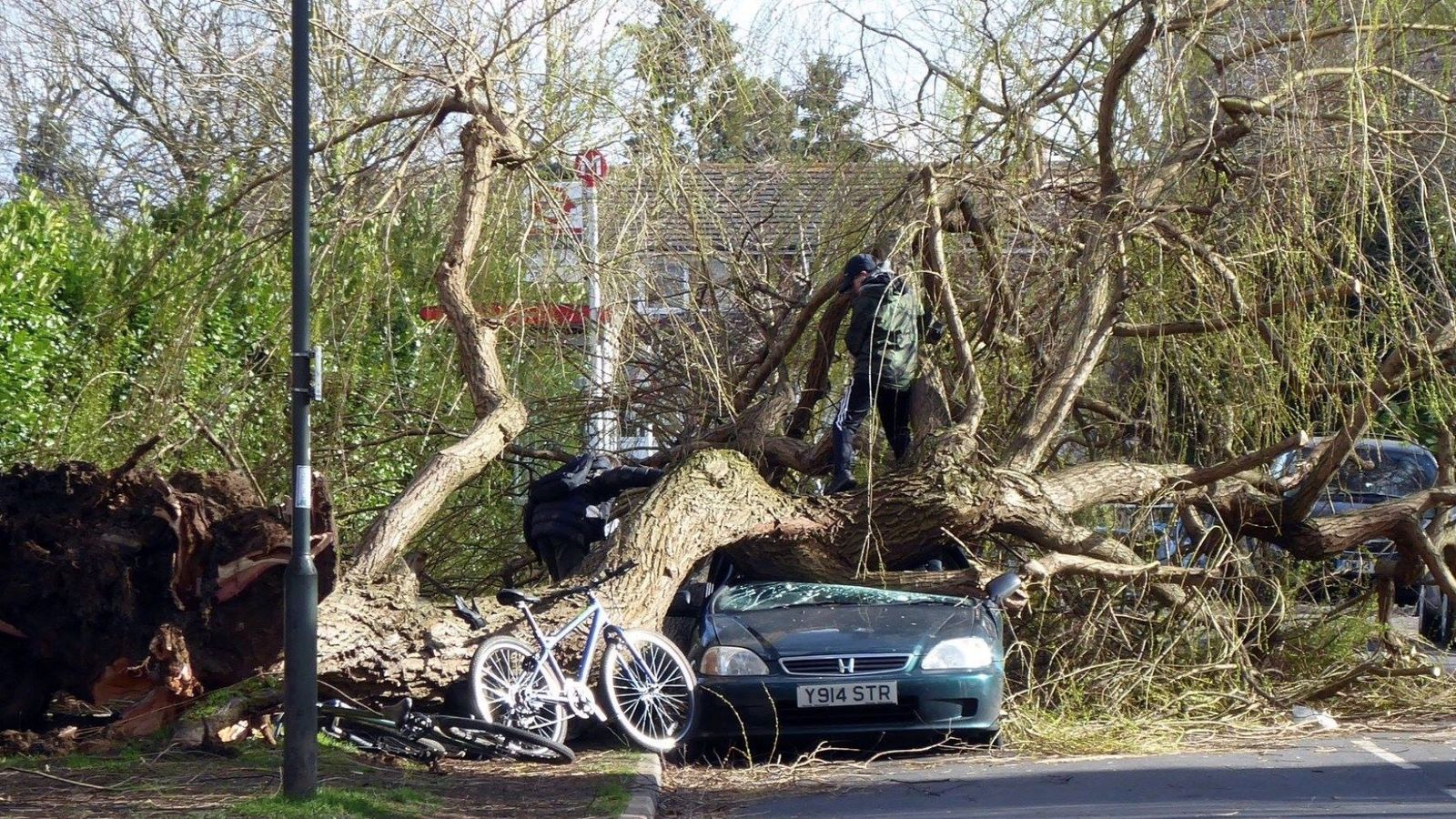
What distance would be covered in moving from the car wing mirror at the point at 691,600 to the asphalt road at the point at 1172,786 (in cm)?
157

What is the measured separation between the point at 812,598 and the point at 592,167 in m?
3.17

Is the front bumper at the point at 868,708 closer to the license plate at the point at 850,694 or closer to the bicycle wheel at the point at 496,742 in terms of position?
the license plate at the point at 850,694

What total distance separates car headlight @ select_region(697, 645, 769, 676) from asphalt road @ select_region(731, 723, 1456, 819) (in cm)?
81

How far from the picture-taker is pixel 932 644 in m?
8.12

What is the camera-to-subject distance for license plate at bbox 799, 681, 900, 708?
7918mm

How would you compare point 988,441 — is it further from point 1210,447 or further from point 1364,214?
point 1364,214

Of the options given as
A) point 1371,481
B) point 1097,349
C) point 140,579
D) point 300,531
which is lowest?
point 140,579

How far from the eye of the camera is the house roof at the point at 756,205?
9984mm

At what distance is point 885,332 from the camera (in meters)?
9.66

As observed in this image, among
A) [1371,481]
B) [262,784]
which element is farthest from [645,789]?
[1371,481]

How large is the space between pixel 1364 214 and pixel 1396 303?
0.75m

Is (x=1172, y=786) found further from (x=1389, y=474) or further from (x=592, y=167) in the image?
(x=1389, y=474)

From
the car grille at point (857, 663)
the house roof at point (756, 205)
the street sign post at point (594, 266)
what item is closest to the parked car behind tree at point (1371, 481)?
the house roof at point (756, 205)

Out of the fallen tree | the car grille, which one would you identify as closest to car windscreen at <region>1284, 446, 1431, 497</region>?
the fallen tree
